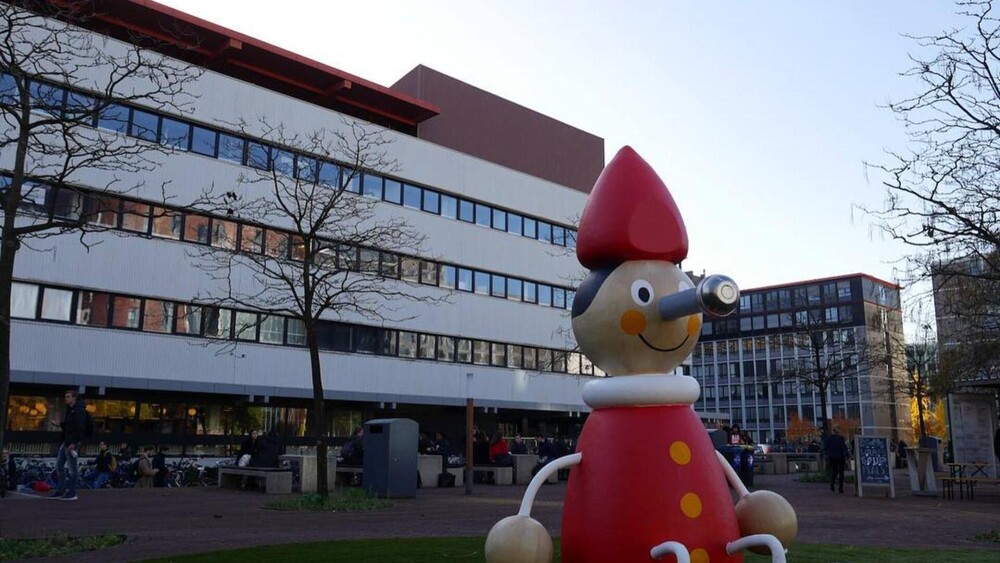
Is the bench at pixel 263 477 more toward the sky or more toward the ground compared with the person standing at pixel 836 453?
more toward the ground

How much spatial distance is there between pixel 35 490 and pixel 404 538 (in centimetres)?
1335

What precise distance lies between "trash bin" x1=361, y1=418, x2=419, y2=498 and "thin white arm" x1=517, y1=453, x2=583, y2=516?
14289 millimetres

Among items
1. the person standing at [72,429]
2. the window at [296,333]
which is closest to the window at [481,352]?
the window at [296,333]

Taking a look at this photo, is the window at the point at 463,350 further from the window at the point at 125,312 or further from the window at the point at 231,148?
the window at the point at 125,312

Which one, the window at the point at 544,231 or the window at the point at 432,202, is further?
the window at the point at 544,231

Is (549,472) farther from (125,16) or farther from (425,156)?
(425,156)

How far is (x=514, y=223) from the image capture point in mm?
43125

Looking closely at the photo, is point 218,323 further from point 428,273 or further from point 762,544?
point 762,544

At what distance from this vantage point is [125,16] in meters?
31.2

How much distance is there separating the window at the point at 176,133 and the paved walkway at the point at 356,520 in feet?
46.9

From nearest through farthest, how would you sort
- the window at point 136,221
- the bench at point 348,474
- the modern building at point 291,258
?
the bench at point 348,474
the modern building at point 291,258
the window at point 136,221

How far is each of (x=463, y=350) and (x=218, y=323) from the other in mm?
12443

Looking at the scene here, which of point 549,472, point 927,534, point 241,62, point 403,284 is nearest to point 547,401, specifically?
point 403,284

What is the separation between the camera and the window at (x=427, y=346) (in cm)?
3828
